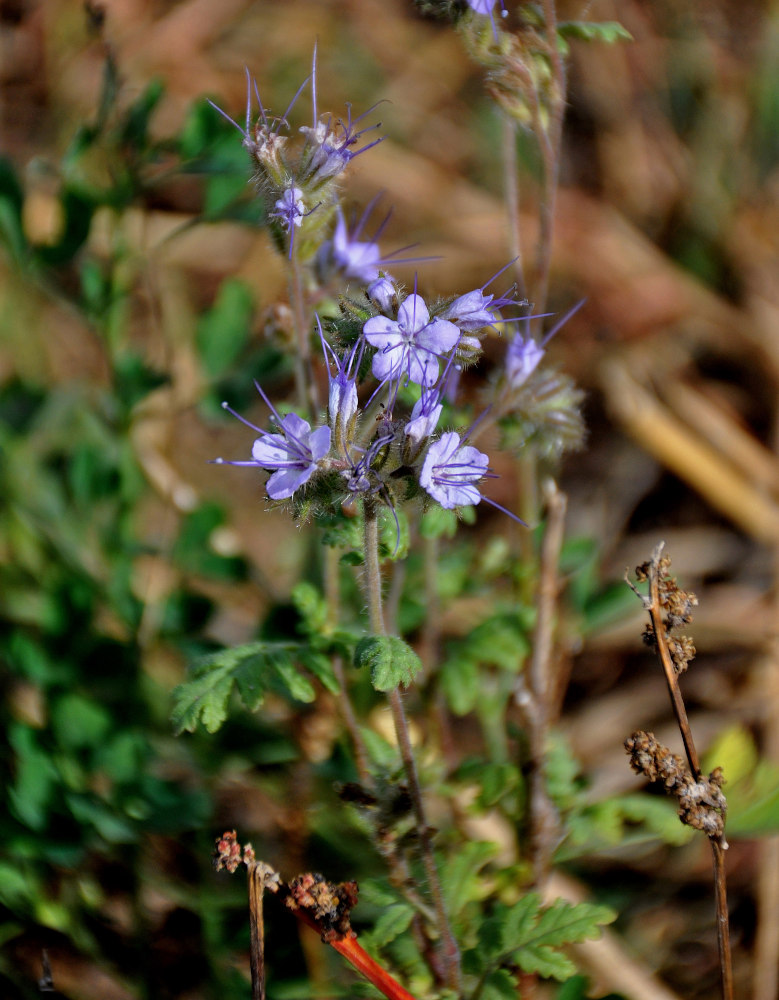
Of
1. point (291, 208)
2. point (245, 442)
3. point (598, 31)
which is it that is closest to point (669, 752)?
point (291, 208)

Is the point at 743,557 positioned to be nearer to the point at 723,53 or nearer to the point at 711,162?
the point at 711,162

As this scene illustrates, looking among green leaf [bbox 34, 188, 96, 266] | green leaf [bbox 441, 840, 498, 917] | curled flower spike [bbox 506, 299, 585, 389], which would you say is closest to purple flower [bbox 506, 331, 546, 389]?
curled flower spike [bbox 506, 299, 585, 389]

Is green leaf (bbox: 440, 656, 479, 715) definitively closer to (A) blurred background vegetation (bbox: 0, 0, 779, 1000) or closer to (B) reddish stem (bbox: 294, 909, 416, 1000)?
(A) blurred background vegetation (bbox: 0, 0, 779, 1000)

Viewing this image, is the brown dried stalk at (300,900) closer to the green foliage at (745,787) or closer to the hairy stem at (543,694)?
the hairy stem at (543,694)

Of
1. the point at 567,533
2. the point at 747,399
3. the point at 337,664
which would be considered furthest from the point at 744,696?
the point at 337,664

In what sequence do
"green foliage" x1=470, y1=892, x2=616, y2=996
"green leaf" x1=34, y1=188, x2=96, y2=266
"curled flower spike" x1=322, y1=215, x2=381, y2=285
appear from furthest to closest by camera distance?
"green leaf" x1=34, y1=188, x2=96, y2=266
"curled flower spike" x1=322, y1=215, x2=381, y2=285
"green foliage" x1=470, y1=892, x2=616, y2=996

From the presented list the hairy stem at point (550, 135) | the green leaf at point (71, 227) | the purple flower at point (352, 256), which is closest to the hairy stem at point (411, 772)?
the purple flower at point (352, 256)

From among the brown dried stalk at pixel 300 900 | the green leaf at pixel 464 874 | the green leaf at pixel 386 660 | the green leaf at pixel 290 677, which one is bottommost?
the green leaf at pixel 464 874
